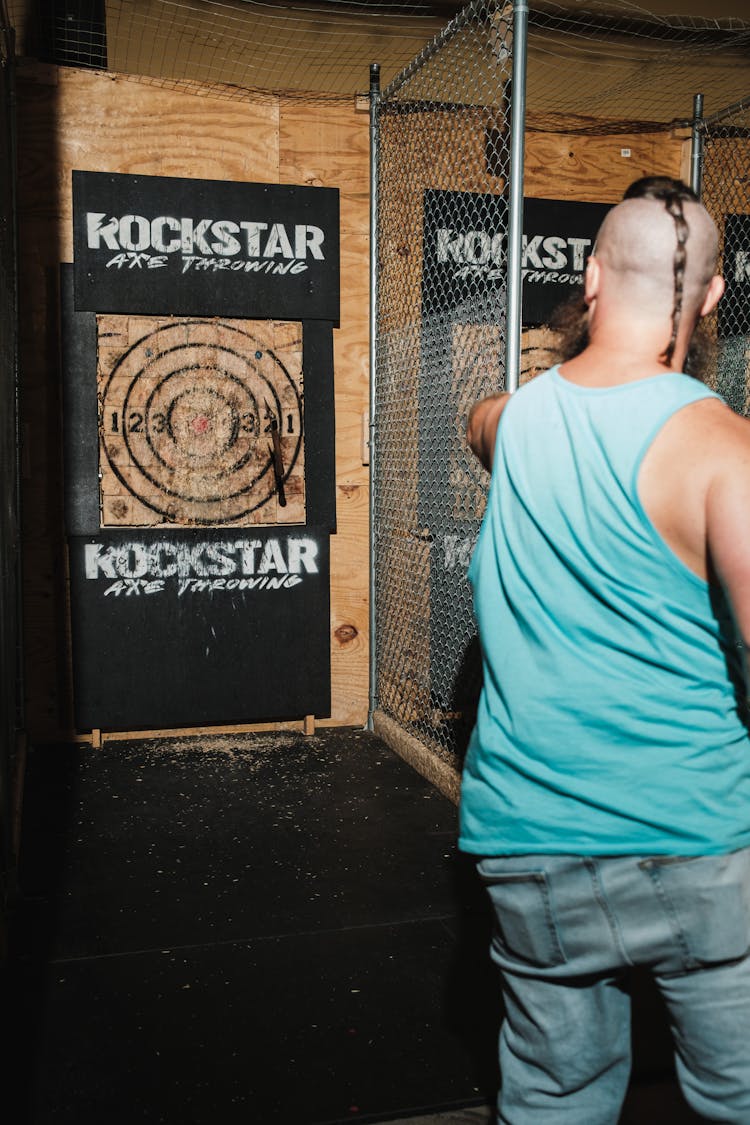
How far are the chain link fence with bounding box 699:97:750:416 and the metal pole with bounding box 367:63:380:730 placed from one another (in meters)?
1.64

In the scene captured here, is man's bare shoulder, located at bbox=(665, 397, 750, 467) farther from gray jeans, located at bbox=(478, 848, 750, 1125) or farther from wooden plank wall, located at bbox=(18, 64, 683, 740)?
wooden plank wall, located at bbox=(18, 64, 683, 740)

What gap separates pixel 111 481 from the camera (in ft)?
13.7

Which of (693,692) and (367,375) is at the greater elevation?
(367,375)

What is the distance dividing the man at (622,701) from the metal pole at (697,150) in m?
3.84

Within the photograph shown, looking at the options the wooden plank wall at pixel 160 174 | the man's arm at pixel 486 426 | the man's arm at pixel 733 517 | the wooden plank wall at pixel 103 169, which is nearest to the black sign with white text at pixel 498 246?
the wooden plank wall at pixel 160 174

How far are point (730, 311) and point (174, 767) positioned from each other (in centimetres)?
350

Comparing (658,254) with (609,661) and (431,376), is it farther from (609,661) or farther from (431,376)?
(431,376)

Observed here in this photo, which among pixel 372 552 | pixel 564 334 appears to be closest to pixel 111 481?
pixel 372 552

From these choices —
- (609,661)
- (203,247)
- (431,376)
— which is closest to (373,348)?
(431,376)

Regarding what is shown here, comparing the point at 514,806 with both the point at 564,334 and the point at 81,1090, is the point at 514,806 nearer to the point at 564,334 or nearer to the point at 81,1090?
the point at 564,334

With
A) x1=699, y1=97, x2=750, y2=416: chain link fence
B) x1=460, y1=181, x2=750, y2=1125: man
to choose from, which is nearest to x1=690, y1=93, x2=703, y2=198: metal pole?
x1=699, y1=97, x2=750, y2=416: chain link fence

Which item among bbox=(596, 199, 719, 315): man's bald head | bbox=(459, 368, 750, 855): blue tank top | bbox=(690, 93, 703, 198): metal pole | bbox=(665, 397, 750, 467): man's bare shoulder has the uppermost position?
bbox=(690, 93, 703, 198): metal pole

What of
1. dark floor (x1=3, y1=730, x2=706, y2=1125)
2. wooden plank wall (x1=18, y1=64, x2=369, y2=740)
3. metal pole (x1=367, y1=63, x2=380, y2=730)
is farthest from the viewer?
metal pole (x1=367, y1=63, x2=380, y2=730)

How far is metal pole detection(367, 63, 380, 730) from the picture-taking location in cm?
434
